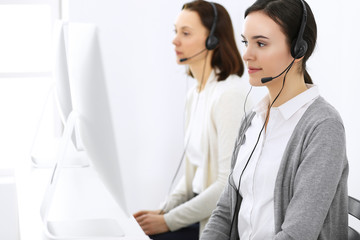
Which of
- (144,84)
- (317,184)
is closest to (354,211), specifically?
(317,184)

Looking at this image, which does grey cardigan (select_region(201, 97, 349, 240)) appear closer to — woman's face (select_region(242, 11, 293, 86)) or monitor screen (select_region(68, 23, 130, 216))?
woman's face (select_region(242, 11, 293, 86))

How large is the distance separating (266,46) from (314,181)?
1.13 feet

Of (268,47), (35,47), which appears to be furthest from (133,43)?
(268,47)

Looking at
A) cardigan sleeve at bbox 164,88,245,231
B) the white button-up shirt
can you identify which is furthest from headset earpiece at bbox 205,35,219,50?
the white button-up shirt

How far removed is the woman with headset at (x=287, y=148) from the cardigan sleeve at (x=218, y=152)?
1.51 feet

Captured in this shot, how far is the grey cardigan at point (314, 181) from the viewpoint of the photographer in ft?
3.64

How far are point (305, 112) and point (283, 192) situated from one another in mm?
195

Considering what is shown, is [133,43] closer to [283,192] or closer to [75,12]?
[75,12]

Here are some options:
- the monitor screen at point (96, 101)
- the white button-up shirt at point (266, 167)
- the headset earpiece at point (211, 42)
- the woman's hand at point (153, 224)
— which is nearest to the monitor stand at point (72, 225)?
the monitor screen at point (96, 101)

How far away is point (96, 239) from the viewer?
3.61 feet

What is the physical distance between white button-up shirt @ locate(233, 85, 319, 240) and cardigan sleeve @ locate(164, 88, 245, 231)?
0.49 meters

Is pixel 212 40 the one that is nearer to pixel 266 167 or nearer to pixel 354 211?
pixel 266 167

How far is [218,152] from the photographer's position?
1911 mm

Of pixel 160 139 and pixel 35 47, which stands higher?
pixel 35 47
